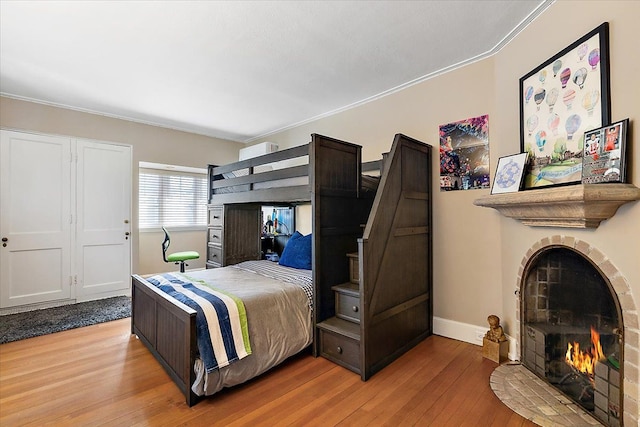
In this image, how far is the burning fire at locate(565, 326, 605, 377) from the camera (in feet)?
5.60

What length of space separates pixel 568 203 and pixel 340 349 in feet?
5.71

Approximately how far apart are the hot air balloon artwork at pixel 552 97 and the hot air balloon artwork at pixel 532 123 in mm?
119

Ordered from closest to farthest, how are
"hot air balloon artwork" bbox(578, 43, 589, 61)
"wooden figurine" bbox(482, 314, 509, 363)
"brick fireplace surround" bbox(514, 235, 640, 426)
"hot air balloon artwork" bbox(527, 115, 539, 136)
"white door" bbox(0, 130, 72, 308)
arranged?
"brick fireplace surround" bbox(514, 235, 640, 426) → "hot air balloon artwork" bbox(578, 43, 589, 61) → "hot air balloon artwork" bbox(527, 115, 539, 136) → "wooden figurine" bbox(482, 314, 509, 363) → "white door" bbox(0, 130, 72, 308)

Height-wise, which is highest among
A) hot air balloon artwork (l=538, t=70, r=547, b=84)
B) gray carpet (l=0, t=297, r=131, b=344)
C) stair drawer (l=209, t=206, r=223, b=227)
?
hot air balloon artwork (l=538, t=70, r=547, b=84)

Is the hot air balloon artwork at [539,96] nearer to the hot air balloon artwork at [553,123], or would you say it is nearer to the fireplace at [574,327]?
the hot air balloon artwork at [553,123]

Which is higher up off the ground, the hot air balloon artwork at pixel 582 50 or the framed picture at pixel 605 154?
the hot air balloon artwork at pixel 582 50

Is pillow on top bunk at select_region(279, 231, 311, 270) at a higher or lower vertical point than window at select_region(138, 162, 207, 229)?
lower

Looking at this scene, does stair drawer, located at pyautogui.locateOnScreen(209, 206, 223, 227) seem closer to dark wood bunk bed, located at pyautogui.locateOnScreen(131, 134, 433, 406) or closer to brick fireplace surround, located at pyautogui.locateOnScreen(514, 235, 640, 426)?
dark wood bunk bed, located at pyautogui.locateOnScreen(131, 134, 433, 406)

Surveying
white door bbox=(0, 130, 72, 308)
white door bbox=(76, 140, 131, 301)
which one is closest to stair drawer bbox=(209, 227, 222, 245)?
white door bbox=(76, 140, 131, 301)

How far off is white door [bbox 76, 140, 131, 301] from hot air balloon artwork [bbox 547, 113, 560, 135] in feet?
15.4

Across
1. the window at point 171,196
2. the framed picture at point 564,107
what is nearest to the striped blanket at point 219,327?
the framed picture at point 564,107

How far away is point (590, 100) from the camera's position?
1.68 m

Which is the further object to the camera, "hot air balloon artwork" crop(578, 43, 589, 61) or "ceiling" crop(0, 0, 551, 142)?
"ceiling" crop(0, 0, 551, 142)

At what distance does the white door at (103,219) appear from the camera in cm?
384
